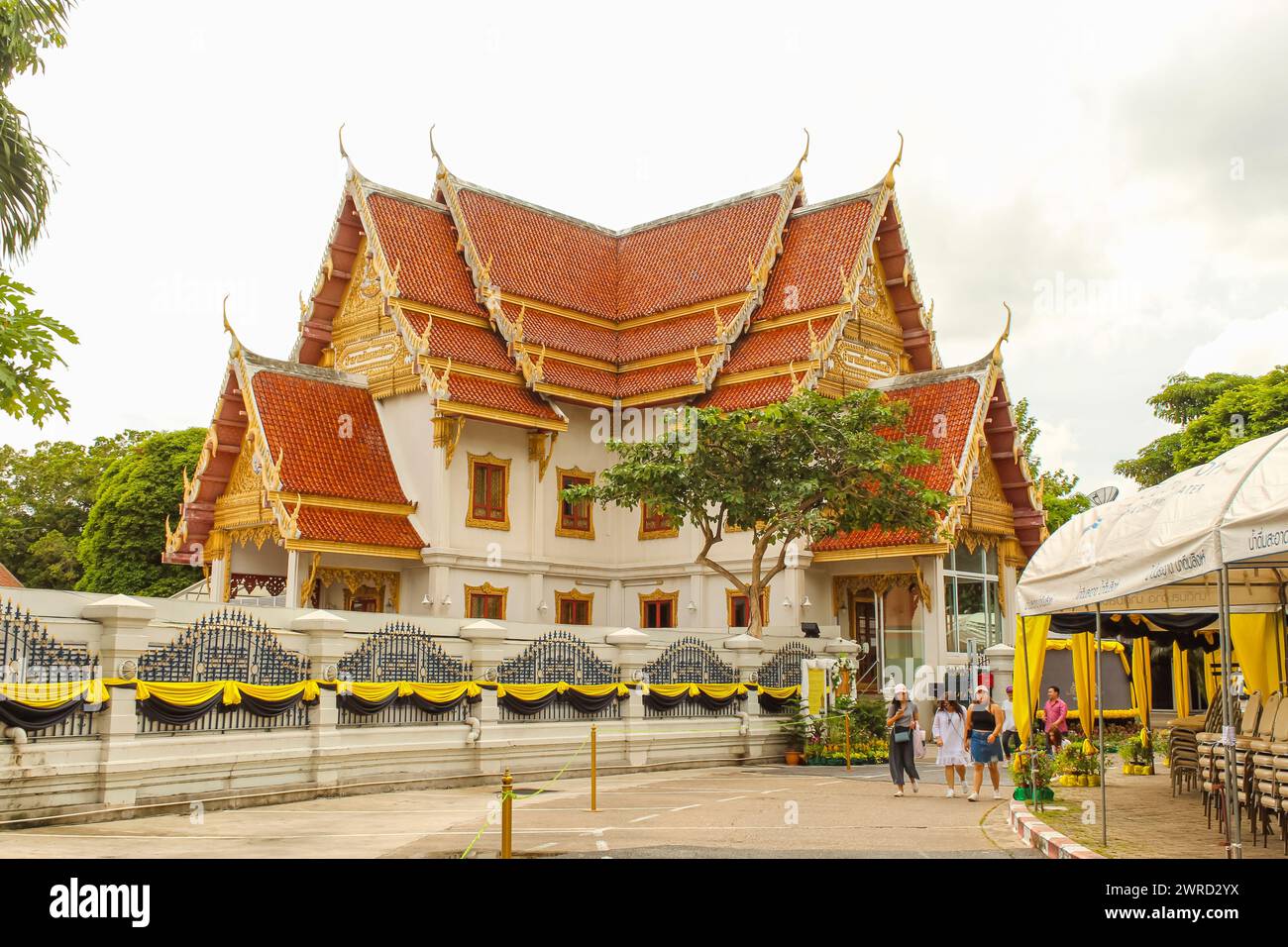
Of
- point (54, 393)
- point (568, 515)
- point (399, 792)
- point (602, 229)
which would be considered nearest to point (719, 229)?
point (602, 229)

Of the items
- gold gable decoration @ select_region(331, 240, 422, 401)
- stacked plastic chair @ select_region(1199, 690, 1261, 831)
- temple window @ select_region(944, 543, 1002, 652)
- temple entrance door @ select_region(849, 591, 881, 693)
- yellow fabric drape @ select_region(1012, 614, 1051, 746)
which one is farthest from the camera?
gold gable decoration @ select_region(331, 240, 422, 401)

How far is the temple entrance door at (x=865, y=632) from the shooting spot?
26.8 metres

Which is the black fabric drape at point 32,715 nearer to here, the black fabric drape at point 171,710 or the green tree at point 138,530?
the black fabric drape at point 171,710

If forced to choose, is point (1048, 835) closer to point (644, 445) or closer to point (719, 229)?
point (644, 445)

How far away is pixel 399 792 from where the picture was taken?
1622 cm

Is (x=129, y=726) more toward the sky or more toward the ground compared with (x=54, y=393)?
more toward the ground

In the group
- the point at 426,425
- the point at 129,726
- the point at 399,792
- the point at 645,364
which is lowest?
the point at 399,792

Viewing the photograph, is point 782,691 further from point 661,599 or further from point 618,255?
point 618,255

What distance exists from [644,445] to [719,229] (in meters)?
11.3

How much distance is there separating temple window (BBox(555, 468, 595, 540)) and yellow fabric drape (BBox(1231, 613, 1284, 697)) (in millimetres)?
16897

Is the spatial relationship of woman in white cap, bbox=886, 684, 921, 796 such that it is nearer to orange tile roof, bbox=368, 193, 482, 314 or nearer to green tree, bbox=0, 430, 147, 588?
orange tile roof, bbox=368, 193, 482, 314

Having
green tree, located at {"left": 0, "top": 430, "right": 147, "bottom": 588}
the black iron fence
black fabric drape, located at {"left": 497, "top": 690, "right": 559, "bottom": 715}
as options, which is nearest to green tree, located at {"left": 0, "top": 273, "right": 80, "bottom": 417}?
the black iron fence

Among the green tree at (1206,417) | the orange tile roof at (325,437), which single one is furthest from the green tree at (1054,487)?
the orange tile roof at (325,437)

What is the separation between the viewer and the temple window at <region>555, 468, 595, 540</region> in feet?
95.1
